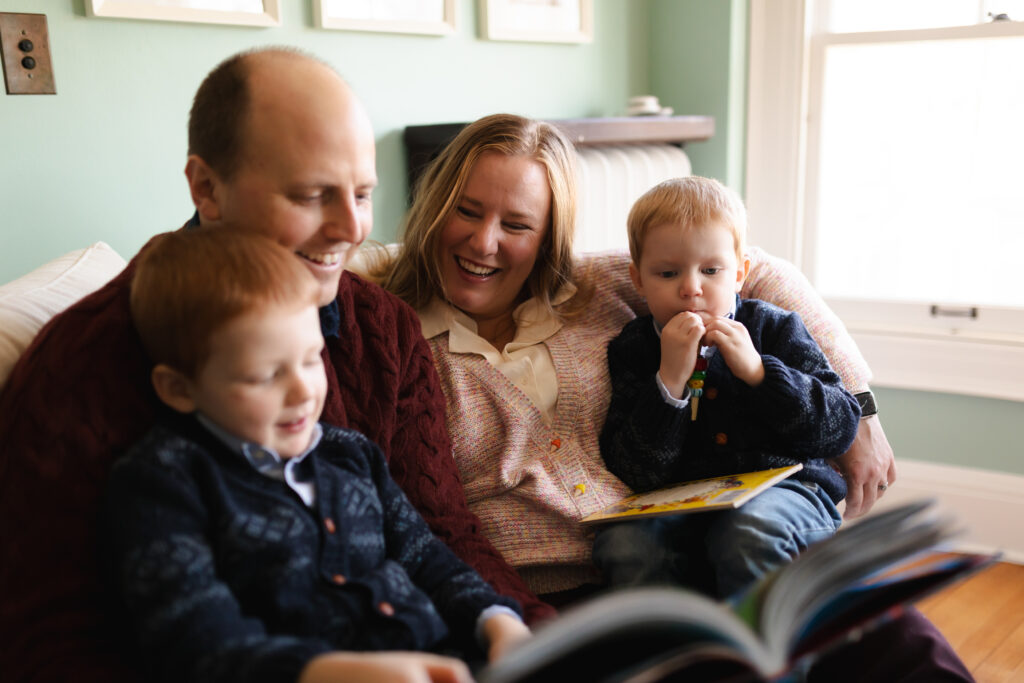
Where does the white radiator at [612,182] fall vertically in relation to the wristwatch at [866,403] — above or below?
above

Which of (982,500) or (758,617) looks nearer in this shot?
(758,617)

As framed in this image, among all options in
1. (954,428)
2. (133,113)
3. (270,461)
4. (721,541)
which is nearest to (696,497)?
(721,541)

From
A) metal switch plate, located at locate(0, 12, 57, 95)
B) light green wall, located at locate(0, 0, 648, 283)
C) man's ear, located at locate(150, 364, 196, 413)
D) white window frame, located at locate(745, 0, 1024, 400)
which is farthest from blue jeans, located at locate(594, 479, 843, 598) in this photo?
white window frame, located at locate(745, 0, 1024, 400)

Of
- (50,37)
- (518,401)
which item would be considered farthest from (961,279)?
(50,37)

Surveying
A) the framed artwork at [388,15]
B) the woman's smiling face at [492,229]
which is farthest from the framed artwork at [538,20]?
the woman's smiling face at [492,229]

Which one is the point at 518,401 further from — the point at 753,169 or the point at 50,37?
the point at 753,169

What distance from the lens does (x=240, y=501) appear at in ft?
3.33

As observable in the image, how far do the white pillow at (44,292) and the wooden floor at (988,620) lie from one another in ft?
6.64

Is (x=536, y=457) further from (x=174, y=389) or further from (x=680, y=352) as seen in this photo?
(x=174, y=389)

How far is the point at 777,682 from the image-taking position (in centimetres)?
87

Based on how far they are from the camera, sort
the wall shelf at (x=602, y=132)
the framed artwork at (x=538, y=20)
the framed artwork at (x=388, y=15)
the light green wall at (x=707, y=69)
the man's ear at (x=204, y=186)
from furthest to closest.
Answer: the light green wall at (x=707, y=69) < the framed artwork at (x=538, y=20) < the wall shelf at (x=602, y=132) < the framed artwork at (x=388, y=15) < the man's ear at (x=204, y=186)

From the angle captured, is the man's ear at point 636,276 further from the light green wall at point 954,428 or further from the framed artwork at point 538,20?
the light green wall at point 954,428

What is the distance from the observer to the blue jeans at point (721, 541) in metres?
1.41

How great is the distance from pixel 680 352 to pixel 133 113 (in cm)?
117
